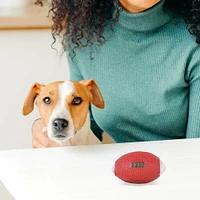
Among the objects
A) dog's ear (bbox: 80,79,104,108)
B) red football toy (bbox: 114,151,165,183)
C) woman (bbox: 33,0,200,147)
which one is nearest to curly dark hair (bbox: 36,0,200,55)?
woman (bbox: 33,0,200,147)

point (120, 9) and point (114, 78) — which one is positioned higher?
point (120, 9)

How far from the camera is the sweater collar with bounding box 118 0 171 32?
937 millimetres

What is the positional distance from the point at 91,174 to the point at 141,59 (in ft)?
1.20

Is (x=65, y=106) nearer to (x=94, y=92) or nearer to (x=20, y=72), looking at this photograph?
(x=94, y=92)

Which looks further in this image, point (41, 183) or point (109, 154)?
point (109, 154)

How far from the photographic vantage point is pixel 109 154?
78 cm

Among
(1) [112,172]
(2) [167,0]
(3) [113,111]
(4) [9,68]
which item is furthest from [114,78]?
(4) [9,68]

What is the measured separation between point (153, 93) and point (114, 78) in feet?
0.31

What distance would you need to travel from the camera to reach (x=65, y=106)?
792 millimetres

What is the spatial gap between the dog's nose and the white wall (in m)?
0.62

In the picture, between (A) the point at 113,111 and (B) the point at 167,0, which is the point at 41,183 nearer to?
(A) the point at 113,111

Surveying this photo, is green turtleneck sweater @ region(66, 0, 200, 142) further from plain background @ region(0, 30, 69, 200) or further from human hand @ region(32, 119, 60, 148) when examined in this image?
plain background @ region(0, 30, 69, 200)

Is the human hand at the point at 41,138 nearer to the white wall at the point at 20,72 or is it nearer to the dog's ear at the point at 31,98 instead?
the dog's ear at the point at 31,98

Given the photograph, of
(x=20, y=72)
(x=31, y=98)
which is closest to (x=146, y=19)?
(x=31, y=98)
